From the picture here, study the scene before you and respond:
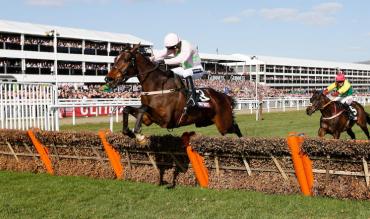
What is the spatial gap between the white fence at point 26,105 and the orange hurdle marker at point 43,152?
3.31 meters

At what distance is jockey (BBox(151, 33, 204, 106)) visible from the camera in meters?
7.65

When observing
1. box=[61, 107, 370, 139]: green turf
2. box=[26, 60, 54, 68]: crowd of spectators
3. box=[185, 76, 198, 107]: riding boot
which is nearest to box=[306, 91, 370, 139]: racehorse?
box=[61, 107, 370, 139]: green turf

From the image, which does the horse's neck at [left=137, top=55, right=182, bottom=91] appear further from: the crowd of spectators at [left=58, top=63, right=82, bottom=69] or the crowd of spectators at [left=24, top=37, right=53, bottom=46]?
the crowd of spectators at [left=58, top=63, right=82, bottom=69]

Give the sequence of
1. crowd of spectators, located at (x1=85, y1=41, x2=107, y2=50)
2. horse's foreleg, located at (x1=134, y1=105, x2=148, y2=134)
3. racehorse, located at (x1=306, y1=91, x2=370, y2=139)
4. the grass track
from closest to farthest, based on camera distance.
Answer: the grass track → horse's foreleg, located at (x1=134, y1=105, x2=148, y2=134) → racehorse, located at (x1=306, y1=91, x2=370, y2=139) → crowd of spectators, located at (x1=85, y1=41, x2=107, y2=50)

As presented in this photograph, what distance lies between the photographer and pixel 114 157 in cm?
819

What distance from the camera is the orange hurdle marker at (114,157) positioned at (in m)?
8.15

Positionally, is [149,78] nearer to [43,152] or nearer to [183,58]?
[183,58]

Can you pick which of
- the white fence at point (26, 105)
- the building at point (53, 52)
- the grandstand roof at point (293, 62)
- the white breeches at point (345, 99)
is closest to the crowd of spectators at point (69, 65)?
A: the building at point (53, 52)

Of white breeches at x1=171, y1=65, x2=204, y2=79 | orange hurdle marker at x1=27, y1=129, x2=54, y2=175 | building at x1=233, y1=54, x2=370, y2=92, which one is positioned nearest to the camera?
white breeches at x1=171, y1=65, x2=204, y2=79

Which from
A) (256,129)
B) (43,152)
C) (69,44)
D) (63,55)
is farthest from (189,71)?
(69,44)

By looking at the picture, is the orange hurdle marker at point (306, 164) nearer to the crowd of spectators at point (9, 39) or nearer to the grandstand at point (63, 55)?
the grandstand at point (63, 55)

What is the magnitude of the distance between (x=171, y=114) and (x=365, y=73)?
96.1 m

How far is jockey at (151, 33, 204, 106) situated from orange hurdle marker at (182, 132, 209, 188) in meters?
0.66

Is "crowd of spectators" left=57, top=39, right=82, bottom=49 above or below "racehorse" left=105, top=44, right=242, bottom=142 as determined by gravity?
above
